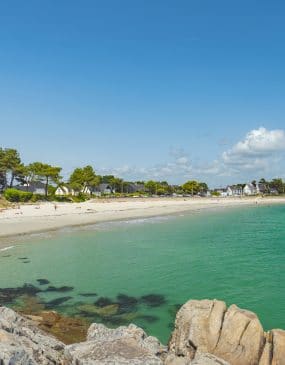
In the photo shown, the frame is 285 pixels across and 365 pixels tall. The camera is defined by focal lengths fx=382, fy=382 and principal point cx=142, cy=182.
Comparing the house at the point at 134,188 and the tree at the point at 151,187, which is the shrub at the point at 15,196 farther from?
the tree at the point at 151,187

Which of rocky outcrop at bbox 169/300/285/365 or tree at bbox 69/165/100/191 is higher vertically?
tree at bbox 69/165/100/191

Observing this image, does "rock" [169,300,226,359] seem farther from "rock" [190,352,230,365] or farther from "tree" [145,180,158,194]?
"tree" [145,180,158,194]

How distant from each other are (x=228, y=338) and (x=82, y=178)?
130 metres

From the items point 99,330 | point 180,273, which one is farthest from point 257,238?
point 99,330

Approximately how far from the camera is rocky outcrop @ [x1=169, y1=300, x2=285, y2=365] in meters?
9.77

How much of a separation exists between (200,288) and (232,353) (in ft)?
46.3

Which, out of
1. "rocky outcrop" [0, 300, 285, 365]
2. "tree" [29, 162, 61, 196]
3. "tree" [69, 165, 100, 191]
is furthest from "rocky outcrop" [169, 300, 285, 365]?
"tree" [69, 165, 100, 191]

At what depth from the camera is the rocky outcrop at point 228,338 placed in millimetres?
9766

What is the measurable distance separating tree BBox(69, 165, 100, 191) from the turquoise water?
88.7 metres

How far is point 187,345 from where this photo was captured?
10484 mm

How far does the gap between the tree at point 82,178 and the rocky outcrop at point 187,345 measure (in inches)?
5014

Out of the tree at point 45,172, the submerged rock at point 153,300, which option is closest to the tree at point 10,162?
the tree at point 45,172

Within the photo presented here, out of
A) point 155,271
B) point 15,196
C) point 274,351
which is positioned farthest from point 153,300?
point 15,196

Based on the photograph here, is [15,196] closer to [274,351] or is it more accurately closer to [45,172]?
[45,172]
